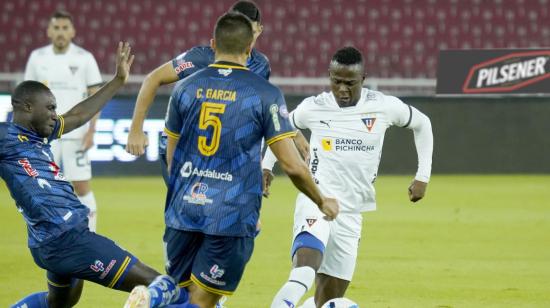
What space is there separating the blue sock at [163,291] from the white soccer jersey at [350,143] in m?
1.54

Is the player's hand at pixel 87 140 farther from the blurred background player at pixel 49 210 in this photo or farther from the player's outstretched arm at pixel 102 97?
the blurred background player at pixel 49 210

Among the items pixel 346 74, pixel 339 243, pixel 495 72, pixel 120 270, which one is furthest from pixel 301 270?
pixel 495 72

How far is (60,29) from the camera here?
35.2 feet

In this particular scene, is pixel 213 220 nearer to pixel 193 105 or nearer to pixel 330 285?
pixel 193 105

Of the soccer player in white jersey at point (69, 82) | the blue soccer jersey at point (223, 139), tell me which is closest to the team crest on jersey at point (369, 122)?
A: the blue soccer jersey at point (223, 139)

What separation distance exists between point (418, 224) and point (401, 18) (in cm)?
894

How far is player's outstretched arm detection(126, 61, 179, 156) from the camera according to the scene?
596cm

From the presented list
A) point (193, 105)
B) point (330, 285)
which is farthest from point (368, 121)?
point (193, 105)

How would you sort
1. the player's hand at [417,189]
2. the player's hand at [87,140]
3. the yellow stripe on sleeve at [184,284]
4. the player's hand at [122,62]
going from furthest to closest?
the player's hand at [87,140] → the player's hand at [417,189] → the player's hand at [122,62] → the yellow stripe on sleeve at [184,284]

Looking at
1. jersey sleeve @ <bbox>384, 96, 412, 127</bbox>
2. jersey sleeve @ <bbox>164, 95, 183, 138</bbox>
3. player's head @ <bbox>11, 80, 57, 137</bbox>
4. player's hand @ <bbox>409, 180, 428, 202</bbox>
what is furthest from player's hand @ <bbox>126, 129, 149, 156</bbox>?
player's hand @ <bbox>409, 180, 428, 202</bbox>

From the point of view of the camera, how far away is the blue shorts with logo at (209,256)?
5148mm

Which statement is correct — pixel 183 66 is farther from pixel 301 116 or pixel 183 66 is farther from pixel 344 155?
pixel 344 155

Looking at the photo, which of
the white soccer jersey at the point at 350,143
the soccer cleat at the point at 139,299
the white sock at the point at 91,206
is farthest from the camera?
the white sock at the point at 91,206

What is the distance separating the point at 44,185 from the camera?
223 inches
